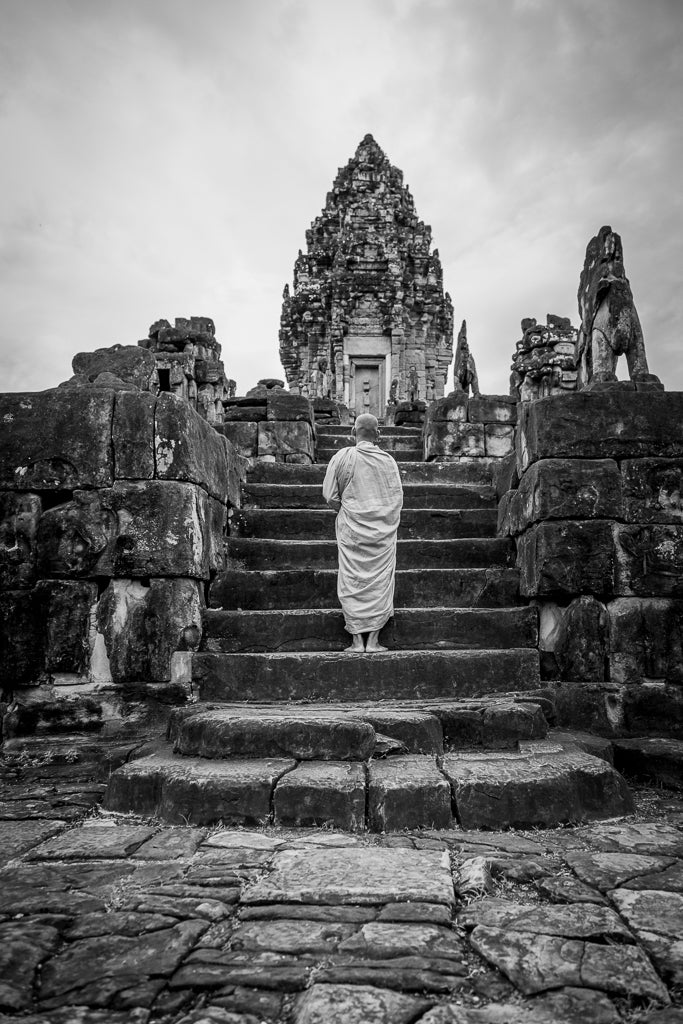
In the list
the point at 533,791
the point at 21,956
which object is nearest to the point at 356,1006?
the point at 21,956

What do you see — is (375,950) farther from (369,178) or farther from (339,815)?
(369,178)

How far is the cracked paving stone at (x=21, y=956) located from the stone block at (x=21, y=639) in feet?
8.89

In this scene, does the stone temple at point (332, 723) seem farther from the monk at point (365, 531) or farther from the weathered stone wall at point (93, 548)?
the monk at point (365, 531)

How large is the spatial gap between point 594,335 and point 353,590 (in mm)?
3422

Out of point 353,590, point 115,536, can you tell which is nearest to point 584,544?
point 353,590

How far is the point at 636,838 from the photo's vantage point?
3.21m

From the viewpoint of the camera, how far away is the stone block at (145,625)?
484cm

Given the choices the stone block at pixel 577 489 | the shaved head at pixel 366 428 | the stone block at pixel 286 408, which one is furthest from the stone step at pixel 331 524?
the stone block at pixel 286 408

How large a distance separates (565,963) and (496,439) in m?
8.35

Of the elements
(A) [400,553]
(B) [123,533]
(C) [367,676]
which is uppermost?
(B) [123,533]

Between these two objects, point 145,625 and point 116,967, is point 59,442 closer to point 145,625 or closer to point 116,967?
point 145,625

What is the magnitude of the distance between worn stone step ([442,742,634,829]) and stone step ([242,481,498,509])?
3.79m

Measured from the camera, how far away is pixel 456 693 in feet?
15.6

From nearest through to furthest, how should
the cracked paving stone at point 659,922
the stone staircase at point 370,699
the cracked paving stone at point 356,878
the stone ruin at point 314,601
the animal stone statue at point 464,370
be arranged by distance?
1. the cracked paving stone at point 659,922
2. the cracked paving stone at point 356,878
3. the stone staircase at point 370,699
4. the stone ruin at point 314,601
5. the animal stone statue at point 464,370
